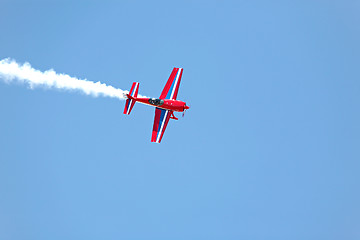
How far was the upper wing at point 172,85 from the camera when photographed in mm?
60438

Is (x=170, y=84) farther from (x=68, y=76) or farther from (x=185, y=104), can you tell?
(x=68, y=76)

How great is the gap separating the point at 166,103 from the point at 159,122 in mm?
2329

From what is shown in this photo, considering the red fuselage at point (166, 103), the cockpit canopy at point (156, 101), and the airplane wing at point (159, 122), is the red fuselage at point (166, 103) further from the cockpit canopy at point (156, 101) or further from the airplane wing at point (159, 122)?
the airplane wing at point (159, 122)

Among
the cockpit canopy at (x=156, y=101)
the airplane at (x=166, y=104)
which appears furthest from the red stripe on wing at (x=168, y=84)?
the cockpit canopy at (x=156, y=101)

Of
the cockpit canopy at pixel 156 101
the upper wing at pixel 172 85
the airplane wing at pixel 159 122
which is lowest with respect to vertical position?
the airplane wing at pixel 159 122

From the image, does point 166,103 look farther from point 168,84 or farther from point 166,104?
point 168,84

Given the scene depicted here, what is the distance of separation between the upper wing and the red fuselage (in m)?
0.94

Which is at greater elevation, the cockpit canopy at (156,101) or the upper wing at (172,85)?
the upper wing at (172,85)

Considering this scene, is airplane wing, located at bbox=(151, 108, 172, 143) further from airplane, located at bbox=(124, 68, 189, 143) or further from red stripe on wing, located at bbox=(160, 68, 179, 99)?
red stripe on wing, located at bbox=(160, 68, 179, 99)

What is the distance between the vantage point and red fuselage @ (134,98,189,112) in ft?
191

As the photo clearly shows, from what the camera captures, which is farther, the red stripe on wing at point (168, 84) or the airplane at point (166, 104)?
the red stripe on wing at point (168, 84)

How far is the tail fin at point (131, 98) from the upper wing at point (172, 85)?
173 inches

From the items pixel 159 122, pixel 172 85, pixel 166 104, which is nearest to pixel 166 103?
pixel 166 104

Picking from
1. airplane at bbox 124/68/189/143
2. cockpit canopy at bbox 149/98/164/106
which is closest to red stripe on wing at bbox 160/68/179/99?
airplane at bbox 124/68/189/143
